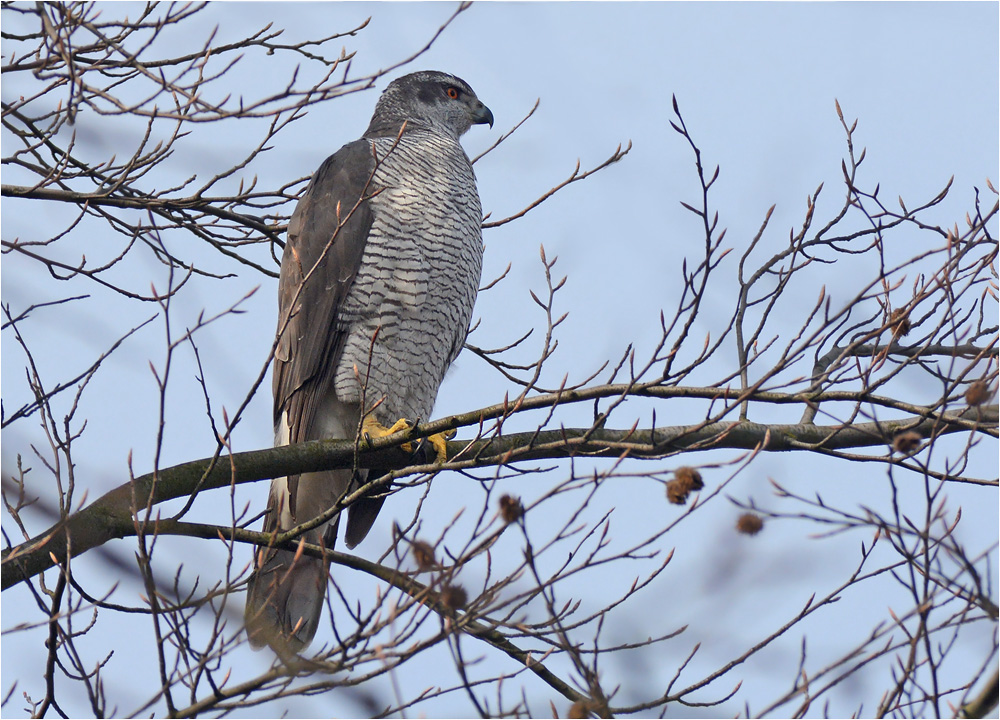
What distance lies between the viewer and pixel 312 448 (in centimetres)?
447

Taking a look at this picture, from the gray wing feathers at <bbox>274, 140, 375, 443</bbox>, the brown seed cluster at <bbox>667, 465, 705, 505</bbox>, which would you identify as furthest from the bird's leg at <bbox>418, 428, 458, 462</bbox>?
the brown seed cluster at <bbox>667, 465, 705, 505</bbox>

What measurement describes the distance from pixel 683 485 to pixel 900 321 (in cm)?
98

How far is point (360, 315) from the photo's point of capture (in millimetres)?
5383

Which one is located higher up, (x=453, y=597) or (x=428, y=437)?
(x=428, y=437)

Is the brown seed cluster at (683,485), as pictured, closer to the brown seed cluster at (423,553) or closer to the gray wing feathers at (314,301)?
the brown seed cluster at (423,553)

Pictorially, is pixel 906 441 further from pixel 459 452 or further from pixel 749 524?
pixel 459 452

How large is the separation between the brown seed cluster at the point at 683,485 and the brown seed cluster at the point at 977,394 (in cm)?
89

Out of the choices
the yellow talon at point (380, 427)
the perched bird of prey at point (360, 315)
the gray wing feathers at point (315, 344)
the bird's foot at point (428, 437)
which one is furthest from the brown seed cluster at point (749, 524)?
the gray wing feathers at point (315, 344)

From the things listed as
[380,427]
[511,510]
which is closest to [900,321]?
[511,510]

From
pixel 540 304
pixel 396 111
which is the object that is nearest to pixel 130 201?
pixel 540 304

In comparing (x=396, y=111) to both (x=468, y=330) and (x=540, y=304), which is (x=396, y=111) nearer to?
(x=468, y=330)

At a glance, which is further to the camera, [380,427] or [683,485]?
[380,427]

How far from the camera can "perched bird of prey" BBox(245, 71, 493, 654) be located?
537 centimetres

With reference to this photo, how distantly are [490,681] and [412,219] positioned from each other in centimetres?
281
